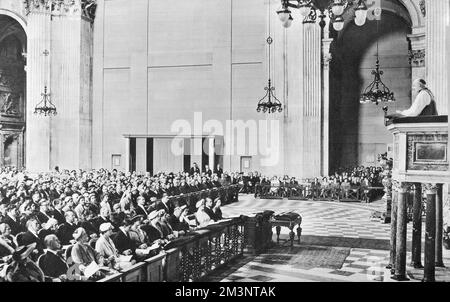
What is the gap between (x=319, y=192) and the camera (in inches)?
891

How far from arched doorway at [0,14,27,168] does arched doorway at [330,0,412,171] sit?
Result: 1965cm

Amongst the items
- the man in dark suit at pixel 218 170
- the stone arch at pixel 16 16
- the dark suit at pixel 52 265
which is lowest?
the dark suit at pixel 52 265

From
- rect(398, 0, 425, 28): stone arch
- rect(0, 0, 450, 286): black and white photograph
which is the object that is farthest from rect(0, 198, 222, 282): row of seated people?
rect(398, 0, 425, 28): stone arch

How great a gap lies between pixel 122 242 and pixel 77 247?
3.64 ft

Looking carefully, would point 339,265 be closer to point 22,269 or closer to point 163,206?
point 163,206

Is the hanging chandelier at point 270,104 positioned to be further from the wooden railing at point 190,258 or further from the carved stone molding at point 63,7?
the wooden railing at point 190,258

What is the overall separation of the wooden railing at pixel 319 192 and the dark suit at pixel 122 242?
14.8 m

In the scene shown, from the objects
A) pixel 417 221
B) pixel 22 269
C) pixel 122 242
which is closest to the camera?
pixel 22 269

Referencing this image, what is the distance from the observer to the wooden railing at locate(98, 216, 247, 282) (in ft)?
22.6

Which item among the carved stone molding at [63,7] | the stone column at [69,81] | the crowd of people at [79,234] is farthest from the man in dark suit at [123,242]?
the carved stone molding at [63,7]

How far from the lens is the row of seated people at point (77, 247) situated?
20.3ft

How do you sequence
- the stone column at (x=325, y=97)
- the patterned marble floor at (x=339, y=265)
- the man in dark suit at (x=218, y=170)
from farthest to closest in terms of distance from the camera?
the man in dark suit at (x=218, y=170), the stone column at (x=325, y=97), the patterned marble floor at (x=339, y=265)

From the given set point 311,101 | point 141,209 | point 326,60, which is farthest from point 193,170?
point 141,209
